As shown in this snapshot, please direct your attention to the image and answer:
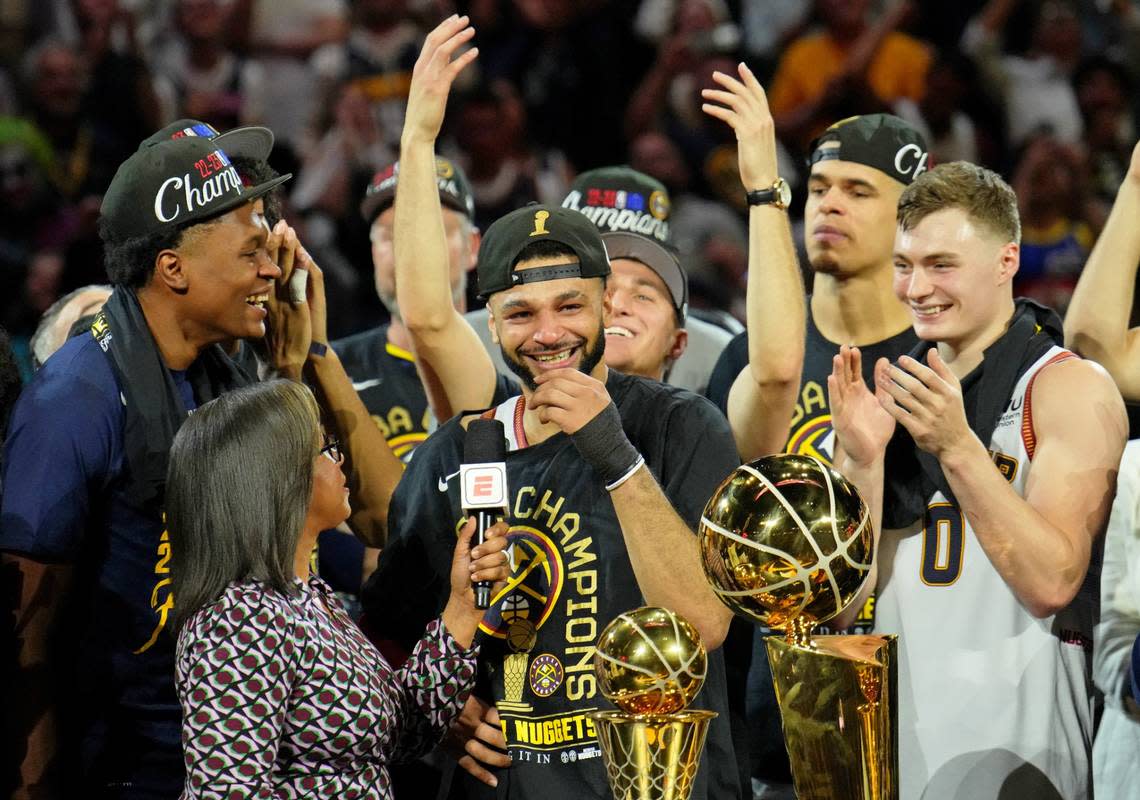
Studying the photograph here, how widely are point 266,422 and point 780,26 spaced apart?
4882mm

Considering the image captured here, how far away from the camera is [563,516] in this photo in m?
2.28

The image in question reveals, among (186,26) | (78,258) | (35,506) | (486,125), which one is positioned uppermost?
(186,26)

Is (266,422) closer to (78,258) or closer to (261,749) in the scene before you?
(261,749)

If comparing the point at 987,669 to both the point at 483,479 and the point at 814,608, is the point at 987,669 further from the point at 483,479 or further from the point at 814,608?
the point at 814,608

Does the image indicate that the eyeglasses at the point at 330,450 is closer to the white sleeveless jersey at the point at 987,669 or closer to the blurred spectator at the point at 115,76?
the white sleeveless jersey at the point at 987,669

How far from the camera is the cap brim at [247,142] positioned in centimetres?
257

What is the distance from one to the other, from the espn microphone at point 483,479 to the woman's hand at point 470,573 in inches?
0.6

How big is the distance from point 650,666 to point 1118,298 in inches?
72.8

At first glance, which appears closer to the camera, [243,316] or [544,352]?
[544,352]

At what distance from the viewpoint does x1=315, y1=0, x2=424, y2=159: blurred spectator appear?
634 cm

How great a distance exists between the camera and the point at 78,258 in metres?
6.11

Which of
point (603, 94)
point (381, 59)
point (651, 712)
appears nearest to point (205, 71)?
point (381, 59)

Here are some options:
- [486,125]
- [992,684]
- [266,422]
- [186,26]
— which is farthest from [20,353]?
[992,684]

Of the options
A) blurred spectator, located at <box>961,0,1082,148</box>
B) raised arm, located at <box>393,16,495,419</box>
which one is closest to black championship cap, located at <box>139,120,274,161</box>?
raised arm, located at <box>393,16,495,419</box>
